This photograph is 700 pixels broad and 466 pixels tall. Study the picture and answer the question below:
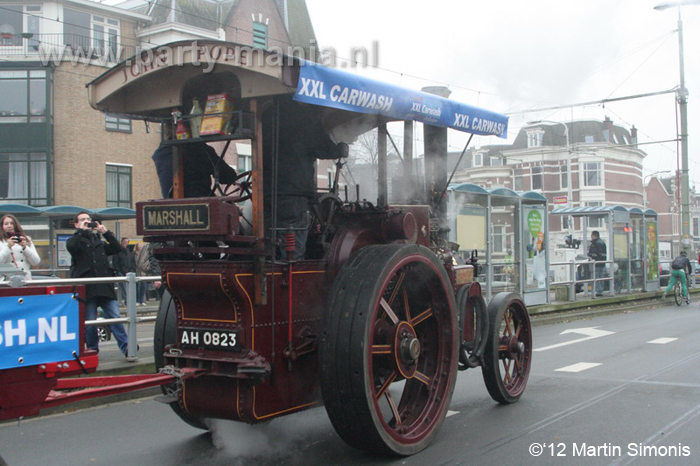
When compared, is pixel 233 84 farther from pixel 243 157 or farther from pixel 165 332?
pixel 165 332

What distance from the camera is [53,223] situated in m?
20.9

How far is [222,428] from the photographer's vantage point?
5.11 metres

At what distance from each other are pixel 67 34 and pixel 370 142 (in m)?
25.2

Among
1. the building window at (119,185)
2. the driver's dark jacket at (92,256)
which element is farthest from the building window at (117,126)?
the driver's dark jacket at (92,256)

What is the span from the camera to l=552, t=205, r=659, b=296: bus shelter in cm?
1884

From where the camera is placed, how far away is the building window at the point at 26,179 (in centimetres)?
2602

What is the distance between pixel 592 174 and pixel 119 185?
38.1 meters

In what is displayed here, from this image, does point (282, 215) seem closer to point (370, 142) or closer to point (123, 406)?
point (370, 142)

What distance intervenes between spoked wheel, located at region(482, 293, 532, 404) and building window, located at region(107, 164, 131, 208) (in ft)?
76.3

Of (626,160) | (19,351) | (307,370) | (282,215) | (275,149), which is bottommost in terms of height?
(307,370)

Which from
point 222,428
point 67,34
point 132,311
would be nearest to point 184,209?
point 222,428

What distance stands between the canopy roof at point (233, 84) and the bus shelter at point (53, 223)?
34.6 feet

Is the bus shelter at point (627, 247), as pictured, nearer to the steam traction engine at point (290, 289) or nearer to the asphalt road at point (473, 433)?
the asphalt road at point (473, 433)

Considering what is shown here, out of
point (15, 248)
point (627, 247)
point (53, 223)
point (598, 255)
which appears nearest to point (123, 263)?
point (15, 248)
